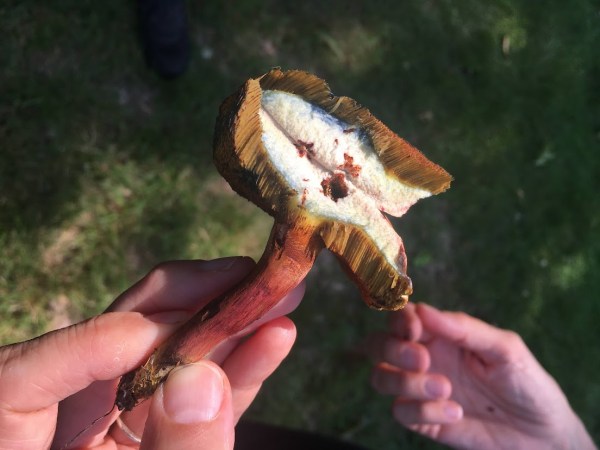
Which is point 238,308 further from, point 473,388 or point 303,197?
point 473,388

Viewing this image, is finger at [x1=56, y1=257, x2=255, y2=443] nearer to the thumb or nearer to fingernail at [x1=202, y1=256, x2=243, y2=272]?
fingernail at [x1=202, y1=256, x2=243, y2=272]

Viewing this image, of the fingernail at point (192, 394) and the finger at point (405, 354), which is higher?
the fingernail at point (192, 394)

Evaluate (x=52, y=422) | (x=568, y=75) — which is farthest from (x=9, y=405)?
(x=568, y=75)

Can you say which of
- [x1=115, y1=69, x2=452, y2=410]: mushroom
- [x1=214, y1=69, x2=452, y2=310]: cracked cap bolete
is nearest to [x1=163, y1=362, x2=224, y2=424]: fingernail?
[x1=115, y1=69, x2=452, y2=410]: mushroom

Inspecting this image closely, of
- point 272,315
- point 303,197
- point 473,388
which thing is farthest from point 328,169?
point 473,388

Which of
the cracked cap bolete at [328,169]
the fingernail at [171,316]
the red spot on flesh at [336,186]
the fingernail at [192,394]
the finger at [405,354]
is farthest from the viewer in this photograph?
the finger at [405,354]

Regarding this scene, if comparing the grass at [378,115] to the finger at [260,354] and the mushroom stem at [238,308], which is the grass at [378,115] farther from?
the mushroom stem at [238,308]

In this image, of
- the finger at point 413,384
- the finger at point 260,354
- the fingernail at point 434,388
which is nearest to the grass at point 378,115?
the finger at point 413,384
